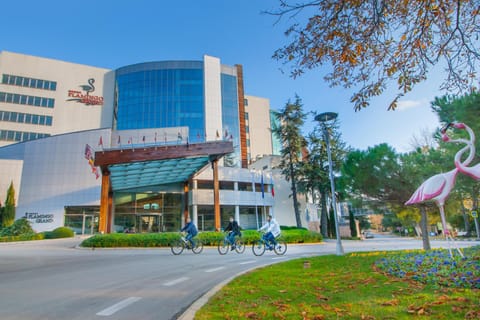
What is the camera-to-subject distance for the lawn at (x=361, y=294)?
12.8 feet

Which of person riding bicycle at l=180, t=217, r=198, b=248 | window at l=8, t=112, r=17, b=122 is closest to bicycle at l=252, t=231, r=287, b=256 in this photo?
person riding bicycle at l=180, t=217, r=198, b=248

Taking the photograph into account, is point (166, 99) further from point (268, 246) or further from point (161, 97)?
point (268, 246)

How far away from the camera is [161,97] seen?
1896 inches

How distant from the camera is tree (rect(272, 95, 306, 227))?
37062 millimetres

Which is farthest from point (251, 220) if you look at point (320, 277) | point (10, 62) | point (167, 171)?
point (10, 62)

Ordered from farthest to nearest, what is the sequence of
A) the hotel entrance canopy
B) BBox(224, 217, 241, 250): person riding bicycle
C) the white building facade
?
the white building facade → the hotel entrance canopy → BBox(224, 217, 241, 250): person riding bicycle

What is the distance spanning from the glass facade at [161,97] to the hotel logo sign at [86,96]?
3.04 meters

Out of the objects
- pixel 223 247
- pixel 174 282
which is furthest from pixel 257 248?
pixel 174 282

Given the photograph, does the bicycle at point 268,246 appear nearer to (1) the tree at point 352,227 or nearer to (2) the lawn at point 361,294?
(2) the lawn at point 361,294

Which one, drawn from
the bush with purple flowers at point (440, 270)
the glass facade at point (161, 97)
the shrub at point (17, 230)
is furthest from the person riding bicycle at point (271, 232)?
the glass facade at point (161, 97)

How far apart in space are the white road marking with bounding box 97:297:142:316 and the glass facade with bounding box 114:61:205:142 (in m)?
41.5

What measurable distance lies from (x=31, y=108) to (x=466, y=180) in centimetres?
5301

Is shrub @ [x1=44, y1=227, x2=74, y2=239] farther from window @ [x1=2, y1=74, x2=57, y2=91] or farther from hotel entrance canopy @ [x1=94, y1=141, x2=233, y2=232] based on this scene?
window @ [x1=2, y1=74, x2=57, y2=91]

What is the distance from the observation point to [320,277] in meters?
6.96
